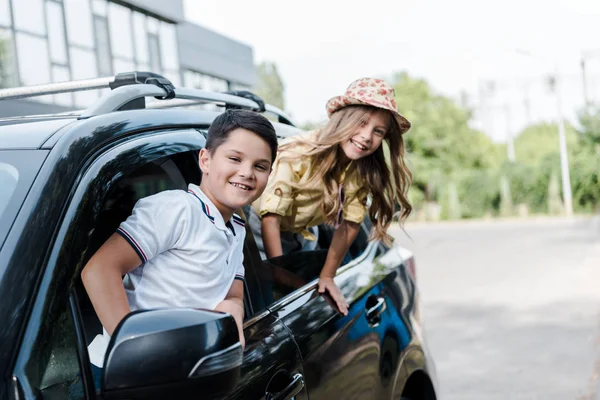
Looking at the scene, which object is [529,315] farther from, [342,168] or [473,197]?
[473,197]

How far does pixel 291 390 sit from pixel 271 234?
0.88 metres

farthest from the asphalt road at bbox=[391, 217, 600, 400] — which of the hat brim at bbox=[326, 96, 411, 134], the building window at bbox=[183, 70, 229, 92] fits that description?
the building window at bbox=[183, 70, 229, 92]

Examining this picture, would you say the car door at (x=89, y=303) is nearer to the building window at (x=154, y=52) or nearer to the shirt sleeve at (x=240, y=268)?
the shirt sleeve at (x=240, y=268)

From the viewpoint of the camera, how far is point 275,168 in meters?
3.33

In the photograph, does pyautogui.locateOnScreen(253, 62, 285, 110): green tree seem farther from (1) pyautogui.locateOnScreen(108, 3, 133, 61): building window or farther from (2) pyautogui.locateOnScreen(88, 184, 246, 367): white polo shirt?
(2) pyautogui.locateOnScreen(88, 184, 246, 367): white polo shirt

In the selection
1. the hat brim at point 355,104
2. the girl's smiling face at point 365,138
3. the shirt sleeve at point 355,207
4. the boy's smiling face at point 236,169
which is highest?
the hat brim at point 355,104

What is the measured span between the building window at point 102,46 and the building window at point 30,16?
2.56 meters

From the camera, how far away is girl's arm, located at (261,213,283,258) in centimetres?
282

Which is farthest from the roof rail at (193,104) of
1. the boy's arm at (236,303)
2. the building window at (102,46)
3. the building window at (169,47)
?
the building window at (169,47)

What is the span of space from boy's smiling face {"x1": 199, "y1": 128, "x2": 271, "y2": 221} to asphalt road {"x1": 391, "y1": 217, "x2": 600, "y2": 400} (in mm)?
4231

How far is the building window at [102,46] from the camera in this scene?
25109 millimetres

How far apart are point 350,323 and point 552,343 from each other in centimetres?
568

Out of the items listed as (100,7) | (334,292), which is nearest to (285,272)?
(334,292)

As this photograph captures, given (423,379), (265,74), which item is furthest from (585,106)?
(265,74)
